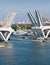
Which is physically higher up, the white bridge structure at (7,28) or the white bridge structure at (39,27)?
the white bridge structure at (7,28)

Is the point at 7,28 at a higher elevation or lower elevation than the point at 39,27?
higher

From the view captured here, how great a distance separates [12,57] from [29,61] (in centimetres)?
258

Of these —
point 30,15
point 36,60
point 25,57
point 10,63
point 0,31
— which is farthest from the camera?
point 30,15

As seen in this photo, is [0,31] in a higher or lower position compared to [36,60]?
lower

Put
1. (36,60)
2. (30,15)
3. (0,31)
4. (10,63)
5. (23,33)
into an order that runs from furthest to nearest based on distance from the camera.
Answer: (23,33), (30,15), (0,31), (36,60), (10,63)

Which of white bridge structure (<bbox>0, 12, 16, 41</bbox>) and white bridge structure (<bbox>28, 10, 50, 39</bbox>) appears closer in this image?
white bridge structure (<bbox>0, 12, 16, 41</bbox>)

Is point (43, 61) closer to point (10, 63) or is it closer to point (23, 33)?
→ point (10, 63)

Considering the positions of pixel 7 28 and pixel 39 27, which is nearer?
pixel 7 28

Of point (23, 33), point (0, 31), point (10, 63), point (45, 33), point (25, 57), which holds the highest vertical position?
point (10, 63)

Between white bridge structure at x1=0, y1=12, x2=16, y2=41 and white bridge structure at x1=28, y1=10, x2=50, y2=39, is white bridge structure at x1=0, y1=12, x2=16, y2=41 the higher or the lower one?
the higher one

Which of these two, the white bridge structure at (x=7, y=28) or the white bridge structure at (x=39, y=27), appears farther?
the white bridge structure at (x=39, y=27)

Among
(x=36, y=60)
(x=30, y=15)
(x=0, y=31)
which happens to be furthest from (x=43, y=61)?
(x=30, y=15)

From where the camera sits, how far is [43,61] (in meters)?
27.9

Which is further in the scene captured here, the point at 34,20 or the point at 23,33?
the point at 23,33
